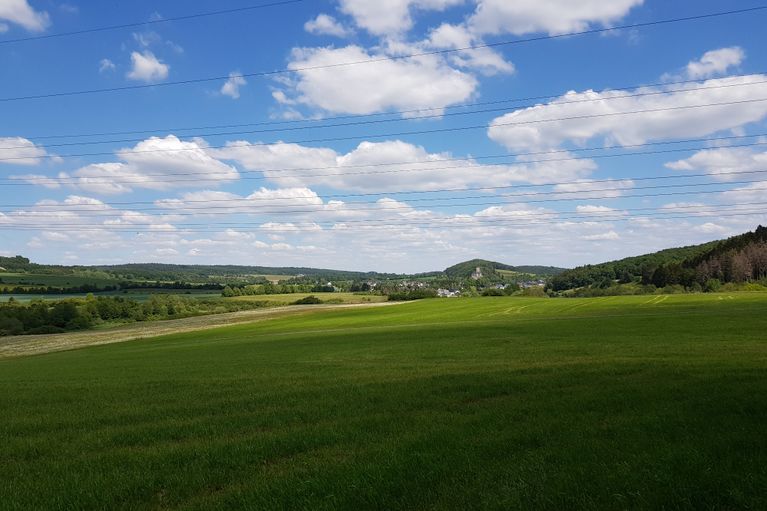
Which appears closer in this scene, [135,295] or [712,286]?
[712,286]

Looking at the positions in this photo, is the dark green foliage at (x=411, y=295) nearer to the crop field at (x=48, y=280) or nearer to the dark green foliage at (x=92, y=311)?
the dark green foliage at (x=92, y=311)

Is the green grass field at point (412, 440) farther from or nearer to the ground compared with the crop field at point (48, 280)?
nearer to the ground

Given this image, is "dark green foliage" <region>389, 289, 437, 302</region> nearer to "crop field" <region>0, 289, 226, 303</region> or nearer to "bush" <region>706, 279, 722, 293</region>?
"crop field" <region>0, 289, 226, 303</region>

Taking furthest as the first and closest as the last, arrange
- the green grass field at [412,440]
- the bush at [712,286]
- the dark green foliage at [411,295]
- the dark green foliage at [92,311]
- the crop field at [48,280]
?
1. the crop field at [48,280]
2. the dark green foliage at [411,295]
3. the bush at [712,286]
4. the dark green foliage at [92,311]
5. the green grass field at [412,440]

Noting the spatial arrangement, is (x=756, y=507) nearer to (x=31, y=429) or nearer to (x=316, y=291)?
(x=31, y=429)

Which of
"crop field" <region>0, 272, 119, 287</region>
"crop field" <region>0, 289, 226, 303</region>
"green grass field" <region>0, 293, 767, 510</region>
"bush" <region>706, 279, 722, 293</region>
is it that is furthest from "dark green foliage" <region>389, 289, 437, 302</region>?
"green grass field" <region>0, 293, 767, 510</region>

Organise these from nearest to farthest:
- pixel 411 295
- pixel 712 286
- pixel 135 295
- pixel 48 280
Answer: pixel 712 286 → pixel 411 295 → pixel 135 295 → pixel 48 280

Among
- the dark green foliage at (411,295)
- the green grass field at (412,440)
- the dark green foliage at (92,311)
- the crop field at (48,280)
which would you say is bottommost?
the dark green foliage at (92,311)

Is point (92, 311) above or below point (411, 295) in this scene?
below

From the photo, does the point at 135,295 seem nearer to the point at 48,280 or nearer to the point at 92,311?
the point at 92,311

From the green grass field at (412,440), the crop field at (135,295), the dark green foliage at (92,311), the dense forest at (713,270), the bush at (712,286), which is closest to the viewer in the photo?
the green grass field at (412,440)

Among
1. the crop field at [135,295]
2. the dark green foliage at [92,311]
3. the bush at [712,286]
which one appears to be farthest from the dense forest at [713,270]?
the crop field at [135,295]

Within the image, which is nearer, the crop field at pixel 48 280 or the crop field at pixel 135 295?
the crop field at pixel 135 295

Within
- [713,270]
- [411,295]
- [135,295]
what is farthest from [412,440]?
[135,295]
